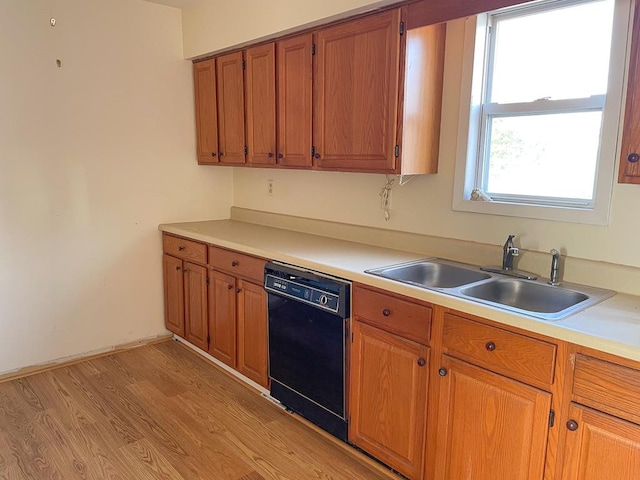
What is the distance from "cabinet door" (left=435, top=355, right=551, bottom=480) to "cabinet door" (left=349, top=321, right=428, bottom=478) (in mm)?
110

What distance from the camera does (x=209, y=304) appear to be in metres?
3.17

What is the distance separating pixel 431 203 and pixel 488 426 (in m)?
1.16

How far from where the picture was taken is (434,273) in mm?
2316

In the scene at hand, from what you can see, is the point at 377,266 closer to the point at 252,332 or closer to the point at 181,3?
the point at 252,332

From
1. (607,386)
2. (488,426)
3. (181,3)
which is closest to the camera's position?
(607,386)

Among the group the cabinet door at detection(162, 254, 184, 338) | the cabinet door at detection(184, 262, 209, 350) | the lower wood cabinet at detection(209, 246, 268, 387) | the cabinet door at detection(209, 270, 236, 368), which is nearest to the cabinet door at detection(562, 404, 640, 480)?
the lower wood cabinet at detection(209, 246, 268, 387)

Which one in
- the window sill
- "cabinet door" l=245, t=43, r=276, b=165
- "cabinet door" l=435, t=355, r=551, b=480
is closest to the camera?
"cabinet door" l=435, t=355, r=551, b=480

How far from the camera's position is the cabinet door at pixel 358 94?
2238mm

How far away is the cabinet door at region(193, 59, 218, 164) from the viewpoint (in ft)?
11.2

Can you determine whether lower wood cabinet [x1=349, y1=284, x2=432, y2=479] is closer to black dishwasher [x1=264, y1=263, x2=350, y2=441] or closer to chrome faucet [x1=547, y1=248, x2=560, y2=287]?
black dishwasher [x1=264, y1=263, x2=350, y2=441]

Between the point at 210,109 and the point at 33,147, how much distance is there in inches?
46.0

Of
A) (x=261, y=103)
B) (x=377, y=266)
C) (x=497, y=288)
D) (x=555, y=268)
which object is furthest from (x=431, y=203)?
(x=261, y=103)

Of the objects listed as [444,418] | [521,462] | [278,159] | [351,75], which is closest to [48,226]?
[278,159]

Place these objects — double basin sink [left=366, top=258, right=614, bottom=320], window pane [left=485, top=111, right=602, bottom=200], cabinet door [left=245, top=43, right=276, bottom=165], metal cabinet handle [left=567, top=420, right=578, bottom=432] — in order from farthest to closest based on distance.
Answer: cabinet door [left=245, top=43, right=276, bottom=165], window pane [left=485, top=111, right=602, bottom=200], double basin sink [left=366, top=258, right=614, bottom=320], metal cabinet handle [left=567, top=420, right=578, bottom=432]
